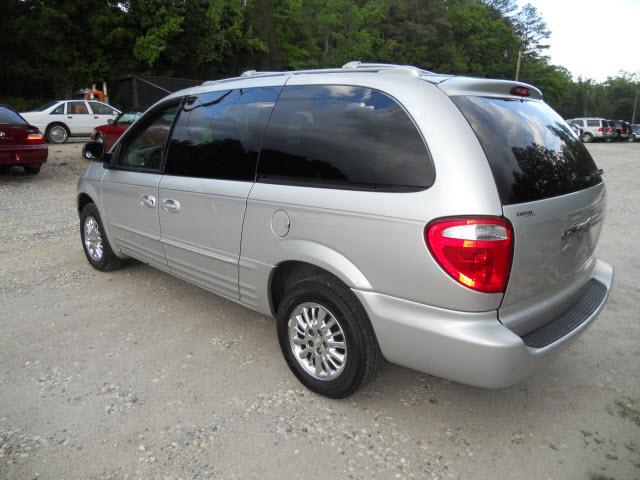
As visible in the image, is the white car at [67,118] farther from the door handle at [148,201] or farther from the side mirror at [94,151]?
the door handle at [148,201]

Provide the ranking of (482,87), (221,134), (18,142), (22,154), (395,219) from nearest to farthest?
(395,219), (482,87), (221,134), (18,142), (22,154)

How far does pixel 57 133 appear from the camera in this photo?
17.8 meters

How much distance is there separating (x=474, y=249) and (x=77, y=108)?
19.0m

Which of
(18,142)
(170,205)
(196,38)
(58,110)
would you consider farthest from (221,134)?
(196,38)

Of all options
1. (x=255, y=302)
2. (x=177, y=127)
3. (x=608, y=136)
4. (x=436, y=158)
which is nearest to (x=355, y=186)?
(x=436, y=158)

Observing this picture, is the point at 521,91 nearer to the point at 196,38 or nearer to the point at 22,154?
the point at 22,154

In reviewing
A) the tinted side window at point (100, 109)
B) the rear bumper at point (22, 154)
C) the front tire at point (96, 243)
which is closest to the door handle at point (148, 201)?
the front tire at point (96, 243)

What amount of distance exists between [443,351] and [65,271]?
13.8 ft

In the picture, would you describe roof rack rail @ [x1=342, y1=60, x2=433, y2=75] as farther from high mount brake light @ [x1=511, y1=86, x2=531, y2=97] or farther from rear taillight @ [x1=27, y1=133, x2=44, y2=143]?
rear taillight @ [x1=27, y1=133, x2=44, y2=143]

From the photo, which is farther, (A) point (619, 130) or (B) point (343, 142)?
(A) point (619, 130)

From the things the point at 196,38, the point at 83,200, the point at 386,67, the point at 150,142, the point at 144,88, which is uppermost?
the point at 196,38

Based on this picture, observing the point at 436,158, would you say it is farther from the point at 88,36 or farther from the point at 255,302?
the point at 88,36

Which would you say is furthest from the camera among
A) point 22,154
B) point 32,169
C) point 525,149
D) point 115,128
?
point 115,128

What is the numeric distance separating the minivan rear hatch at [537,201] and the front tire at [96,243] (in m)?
3.71
